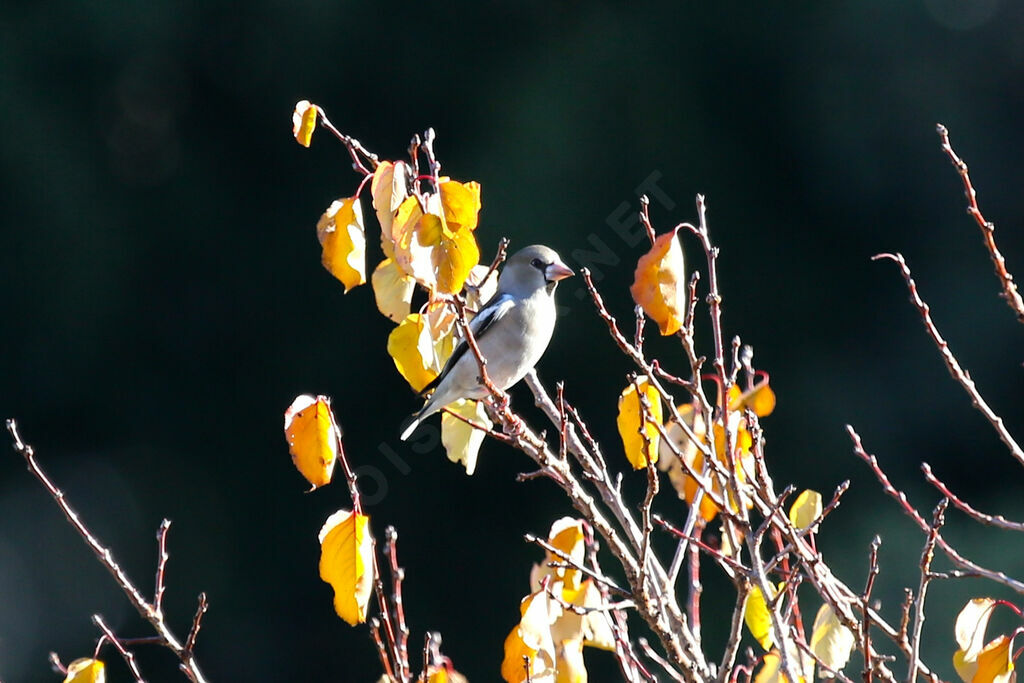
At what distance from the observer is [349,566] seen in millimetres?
1780

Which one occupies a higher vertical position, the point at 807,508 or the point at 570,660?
the point at 570,660

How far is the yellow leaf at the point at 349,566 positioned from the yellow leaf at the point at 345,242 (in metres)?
0.40

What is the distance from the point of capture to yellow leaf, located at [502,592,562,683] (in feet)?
5.39

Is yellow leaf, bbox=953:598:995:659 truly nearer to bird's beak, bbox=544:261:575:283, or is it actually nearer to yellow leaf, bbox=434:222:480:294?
yellow leaf, bbox=434:222:480:294

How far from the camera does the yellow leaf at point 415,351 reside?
198 cm

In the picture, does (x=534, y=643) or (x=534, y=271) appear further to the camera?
(x=534, y=271)

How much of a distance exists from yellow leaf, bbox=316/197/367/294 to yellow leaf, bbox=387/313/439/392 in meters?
0.13

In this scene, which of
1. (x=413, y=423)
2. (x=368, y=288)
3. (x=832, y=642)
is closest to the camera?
(x=832, y=642)

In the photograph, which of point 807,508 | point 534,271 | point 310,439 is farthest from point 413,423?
point 807,508

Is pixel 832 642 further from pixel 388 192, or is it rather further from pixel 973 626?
pixel 388 192

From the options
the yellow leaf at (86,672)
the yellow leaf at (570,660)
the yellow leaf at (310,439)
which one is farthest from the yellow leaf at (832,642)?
the yellow leaf at (86,672)

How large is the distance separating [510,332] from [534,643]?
134 centimetres

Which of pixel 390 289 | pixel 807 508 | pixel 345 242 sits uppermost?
pixel 345 242

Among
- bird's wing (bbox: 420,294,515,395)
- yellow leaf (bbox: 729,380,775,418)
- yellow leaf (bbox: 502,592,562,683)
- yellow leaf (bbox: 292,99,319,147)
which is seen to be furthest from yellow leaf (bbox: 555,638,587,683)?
bird's wing (bbox: 420,294,515,395)
